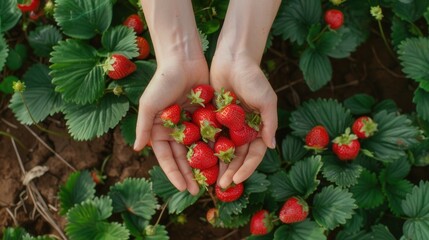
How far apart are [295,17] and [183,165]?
869 millimetres

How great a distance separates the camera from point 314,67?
2227 mm

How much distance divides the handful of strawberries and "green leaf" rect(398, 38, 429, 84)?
2.63 feet

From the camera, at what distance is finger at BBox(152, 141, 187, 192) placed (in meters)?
1.74

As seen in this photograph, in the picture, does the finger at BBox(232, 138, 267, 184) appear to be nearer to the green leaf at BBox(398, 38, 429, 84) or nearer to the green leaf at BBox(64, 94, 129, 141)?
the green leaf at BBox(64, 94, 129, 141)

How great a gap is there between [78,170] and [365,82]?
4.63ft

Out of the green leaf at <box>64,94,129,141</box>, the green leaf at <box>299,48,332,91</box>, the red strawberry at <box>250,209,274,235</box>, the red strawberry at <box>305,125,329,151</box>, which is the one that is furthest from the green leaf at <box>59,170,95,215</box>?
the green leaf at <box>299,48,332,91</box>

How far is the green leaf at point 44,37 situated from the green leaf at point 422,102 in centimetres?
153

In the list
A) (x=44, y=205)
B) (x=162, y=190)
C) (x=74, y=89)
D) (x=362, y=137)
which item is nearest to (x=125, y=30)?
(x=74, y=89)

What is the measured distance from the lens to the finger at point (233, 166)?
1.76 metres

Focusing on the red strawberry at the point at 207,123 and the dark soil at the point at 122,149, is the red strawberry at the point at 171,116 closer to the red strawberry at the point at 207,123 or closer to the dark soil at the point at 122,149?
the red strawberry at the point at 207,123

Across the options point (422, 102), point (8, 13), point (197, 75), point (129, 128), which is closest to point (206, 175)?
point (197, 75)

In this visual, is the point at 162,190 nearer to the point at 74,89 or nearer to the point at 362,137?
the point at 74,89

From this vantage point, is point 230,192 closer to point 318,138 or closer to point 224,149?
point 224,149

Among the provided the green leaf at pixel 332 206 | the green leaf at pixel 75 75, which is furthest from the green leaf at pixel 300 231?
the green leaf at pixel 75 75
